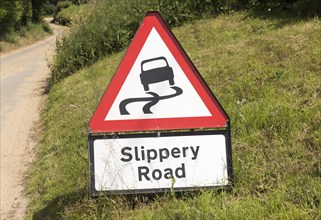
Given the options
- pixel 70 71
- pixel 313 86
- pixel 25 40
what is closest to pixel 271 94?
pixel 313 86

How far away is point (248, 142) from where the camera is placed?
157 inches

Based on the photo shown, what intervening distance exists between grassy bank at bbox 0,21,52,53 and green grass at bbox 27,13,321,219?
19.5 m

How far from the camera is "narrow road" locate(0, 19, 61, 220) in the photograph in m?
4.84

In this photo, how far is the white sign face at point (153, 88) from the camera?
10.0 feet

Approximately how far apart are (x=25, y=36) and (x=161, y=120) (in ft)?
95.4

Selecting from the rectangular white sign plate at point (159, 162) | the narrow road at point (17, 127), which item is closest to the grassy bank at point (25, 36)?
the narrow road at point (17, 127)

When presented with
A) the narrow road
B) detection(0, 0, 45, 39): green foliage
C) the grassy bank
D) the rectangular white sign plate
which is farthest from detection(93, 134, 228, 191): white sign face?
detection(0, 0, 45, 39): green foliage

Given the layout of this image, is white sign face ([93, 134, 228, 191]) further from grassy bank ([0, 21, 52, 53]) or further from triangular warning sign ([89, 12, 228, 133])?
grassy bank ([0, 21, 52, 53])

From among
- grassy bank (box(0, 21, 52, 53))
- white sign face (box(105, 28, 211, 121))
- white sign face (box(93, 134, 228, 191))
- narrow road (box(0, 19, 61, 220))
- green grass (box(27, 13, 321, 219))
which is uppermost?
white sign face (box(105, 28, 211, 121))

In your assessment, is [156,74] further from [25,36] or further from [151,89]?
[25,36]

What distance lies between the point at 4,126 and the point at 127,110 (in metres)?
5.84

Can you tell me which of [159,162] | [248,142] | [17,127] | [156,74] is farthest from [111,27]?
[159,162]

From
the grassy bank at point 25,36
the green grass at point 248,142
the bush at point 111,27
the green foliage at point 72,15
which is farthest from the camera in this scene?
the grassy bank at point 25,36

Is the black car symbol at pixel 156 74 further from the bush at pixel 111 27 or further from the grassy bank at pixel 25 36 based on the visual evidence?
the grassy bank at pixel 25 36
